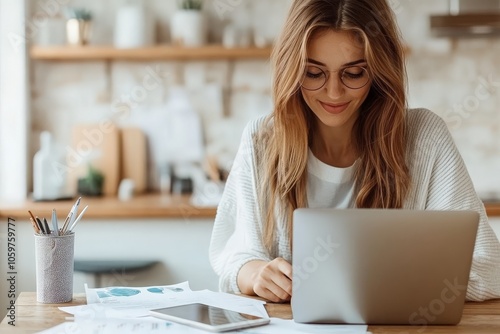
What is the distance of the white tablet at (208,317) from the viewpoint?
1.43 m

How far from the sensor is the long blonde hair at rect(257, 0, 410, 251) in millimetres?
1847

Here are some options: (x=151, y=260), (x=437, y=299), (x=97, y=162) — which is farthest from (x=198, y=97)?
(x=437, y=299)

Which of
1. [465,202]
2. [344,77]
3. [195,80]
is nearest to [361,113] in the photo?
[344,77]

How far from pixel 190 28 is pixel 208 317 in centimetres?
261

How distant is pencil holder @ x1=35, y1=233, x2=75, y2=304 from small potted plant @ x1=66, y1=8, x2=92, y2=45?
2.44 meters

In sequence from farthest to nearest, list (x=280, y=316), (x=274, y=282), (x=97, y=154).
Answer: (x=97, y=154) → (x=274, y=282) → (x=280, y=316)

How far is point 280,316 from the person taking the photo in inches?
61.2

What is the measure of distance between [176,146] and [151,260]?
2.66 feet

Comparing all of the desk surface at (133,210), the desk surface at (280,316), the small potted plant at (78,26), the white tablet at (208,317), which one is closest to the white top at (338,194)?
the desk surface at (280,316)

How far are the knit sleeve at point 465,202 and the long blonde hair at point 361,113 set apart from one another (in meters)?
0.09

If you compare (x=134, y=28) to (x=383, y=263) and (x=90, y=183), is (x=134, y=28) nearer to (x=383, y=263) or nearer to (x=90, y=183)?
(x=90, y=183)

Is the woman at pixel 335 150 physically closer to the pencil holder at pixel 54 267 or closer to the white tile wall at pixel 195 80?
the pencil holder at pixel 54 267

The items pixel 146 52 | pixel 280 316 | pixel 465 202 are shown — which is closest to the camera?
pixel 280 316

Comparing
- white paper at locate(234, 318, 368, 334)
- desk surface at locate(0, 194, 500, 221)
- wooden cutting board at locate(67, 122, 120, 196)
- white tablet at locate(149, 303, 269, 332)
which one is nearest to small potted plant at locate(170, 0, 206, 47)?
wooden cutting board at locate(67, 122, 120, 196)
